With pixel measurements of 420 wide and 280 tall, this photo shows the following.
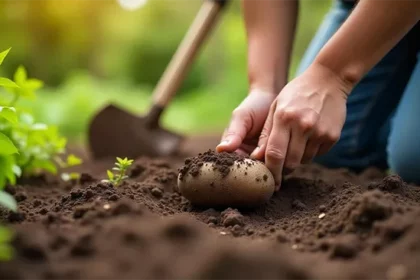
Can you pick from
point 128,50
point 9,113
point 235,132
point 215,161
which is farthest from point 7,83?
point 128,50

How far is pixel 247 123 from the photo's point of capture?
2227mm

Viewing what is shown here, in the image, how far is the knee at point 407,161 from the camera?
259 cm

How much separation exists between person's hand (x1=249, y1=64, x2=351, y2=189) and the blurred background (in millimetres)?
4550

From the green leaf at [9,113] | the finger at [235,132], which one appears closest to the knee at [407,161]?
the finger at [235,132]

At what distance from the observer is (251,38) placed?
259cm

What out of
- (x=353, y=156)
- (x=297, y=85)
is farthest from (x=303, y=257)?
(x=353, y=156)

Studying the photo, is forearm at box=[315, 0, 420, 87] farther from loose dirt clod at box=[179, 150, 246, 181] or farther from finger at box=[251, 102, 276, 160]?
loose dirt clod at box=[179, 150, 246, 181]

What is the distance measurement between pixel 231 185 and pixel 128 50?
1027 cm

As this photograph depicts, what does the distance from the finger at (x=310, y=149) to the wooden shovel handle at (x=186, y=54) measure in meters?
1.76

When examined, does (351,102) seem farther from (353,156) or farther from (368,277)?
(368,277)

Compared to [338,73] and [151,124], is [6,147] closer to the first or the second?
[338,73]

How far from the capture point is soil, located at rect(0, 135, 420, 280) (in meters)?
1.05

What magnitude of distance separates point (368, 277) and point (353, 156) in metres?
2.08

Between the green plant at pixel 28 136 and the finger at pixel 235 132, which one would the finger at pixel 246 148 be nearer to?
the finger at pixel 235 132
